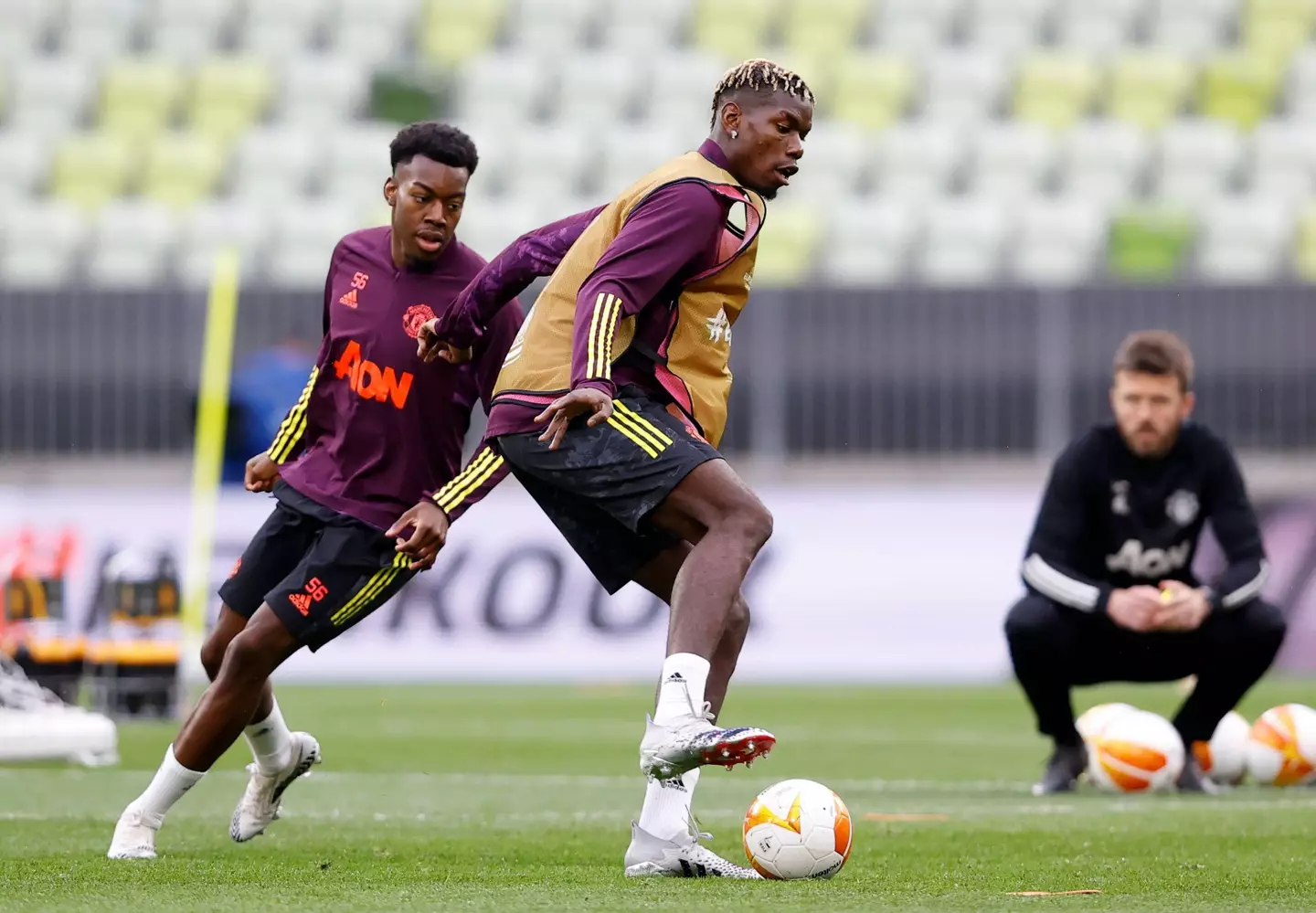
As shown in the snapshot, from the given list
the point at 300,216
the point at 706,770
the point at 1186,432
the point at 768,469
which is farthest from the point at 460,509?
the point at 300,216

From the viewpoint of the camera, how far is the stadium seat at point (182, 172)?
63.5 ft

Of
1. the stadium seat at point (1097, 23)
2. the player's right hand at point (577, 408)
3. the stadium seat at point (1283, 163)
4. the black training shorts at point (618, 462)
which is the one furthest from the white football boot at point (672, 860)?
the stadium seat at point (1097, 23)

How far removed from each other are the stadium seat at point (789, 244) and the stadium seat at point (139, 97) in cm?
650

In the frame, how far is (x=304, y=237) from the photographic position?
17984 mm

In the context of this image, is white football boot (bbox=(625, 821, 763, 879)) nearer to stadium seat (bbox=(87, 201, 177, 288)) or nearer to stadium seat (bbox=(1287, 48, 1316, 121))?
stadium seat (bbox=(87, 201, 177, 288))

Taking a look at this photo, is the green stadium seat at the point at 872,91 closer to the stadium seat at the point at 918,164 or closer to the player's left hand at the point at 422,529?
the stadium seat at the point at 918,164

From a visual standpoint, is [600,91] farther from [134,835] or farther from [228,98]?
[134,835]

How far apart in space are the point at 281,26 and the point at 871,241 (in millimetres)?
7442

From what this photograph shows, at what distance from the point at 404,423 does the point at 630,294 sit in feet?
4.03

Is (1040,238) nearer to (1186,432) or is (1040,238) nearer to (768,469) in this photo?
(768,469)

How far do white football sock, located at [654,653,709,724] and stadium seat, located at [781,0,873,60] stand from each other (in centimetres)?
1730

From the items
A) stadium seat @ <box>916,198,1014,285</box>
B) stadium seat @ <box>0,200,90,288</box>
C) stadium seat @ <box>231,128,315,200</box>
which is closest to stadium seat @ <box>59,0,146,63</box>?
stadium seat @ <box>231,128,315,200</box>

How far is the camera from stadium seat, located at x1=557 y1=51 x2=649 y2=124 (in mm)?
20531

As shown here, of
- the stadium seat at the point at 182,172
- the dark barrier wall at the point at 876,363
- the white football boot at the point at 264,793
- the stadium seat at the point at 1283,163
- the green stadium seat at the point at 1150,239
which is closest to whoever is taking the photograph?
the white football boot at the point at 264,793
